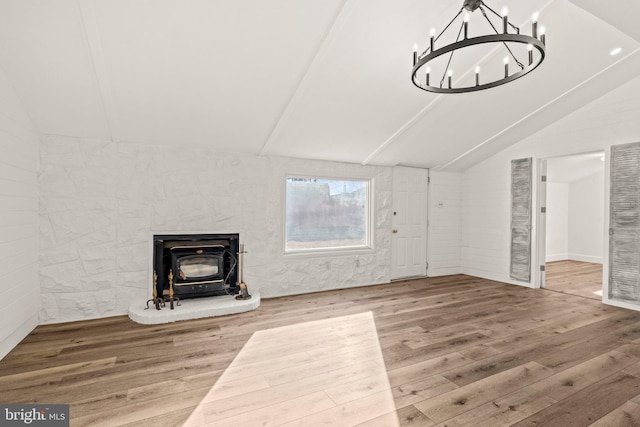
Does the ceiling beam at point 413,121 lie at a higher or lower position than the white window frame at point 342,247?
higher

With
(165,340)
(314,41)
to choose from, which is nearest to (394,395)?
(165,340)

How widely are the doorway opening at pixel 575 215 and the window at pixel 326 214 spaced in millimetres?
4478

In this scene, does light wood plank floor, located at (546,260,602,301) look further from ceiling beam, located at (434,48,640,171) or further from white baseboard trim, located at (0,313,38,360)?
white baseboard trim, located at (0,313,38,360)

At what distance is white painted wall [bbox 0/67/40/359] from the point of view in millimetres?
2779

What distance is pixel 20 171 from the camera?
10.2 feet

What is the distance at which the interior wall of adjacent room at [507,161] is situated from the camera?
4.41m

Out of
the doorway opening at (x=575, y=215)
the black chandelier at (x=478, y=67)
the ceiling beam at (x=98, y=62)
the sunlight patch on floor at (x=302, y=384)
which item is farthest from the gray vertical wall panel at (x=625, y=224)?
the ceiling beam at (x=98, y=62)

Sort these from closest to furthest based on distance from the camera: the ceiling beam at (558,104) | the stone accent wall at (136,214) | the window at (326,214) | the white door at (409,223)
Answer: the stone accent wall at (136,214)
the ceiling beam at (558,104)
the window at (326,214)
the white door at (409,223)

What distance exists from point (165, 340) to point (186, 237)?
138 cm

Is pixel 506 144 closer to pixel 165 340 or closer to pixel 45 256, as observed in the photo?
pixel 165 340

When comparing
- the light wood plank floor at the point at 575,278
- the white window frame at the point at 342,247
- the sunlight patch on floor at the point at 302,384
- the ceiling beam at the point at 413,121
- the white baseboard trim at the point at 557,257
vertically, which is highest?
the ceiling beam at the point at 413,121

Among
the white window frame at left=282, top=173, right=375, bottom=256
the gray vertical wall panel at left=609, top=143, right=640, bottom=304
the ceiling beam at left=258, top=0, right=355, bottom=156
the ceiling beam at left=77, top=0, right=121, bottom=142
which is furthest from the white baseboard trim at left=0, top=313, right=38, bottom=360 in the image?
the gray vertical wall panel at left=609, top=143, right=640, bottom=304

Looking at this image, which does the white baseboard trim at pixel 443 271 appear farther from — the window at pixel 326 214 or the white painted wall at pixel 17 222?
the white painted wall at pixel 17 222

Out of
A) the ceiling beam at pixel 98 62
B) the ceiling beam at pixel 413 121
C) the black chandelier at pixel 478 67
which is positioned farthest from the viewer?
the ceiling beam at pixel 413 121
